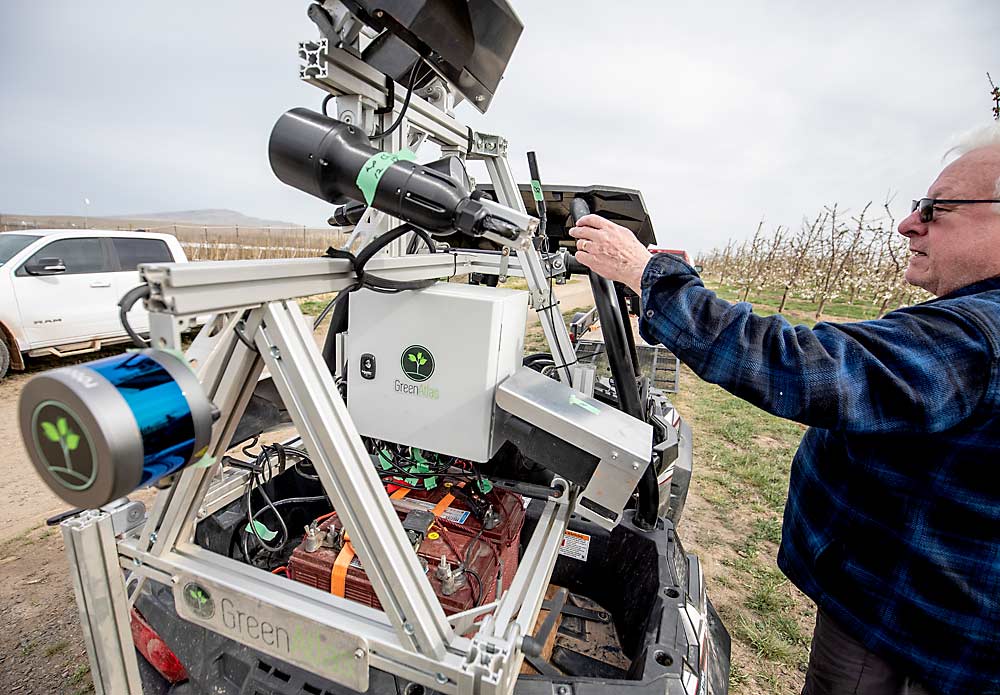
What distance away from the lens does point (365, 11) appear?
3.99 ft

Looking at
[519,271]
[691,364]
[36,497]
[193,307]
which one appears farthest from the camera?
[36,497]

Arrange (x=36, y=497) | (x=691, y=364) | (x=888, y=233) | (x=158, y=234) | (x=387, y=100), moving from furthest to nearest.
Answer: (x=888, y=233)
(x=158, y=234)
(x=36, y=497)
(x=387, y=100)
(x=691, y=364)

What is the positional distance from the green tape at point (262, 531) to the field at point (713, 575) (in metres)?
1.17

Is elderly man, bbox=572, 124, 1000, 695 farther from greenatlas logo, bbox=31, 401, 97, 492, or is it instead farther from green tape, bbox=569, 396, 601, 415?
greenatlas logo, bbox=31, 401, 97, 492

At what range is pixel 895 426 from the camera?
3.44 feet

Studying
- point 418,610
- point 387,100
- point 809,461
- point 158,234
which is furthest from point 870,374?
point 158,234

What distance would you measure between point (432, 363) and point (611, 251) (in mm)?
669

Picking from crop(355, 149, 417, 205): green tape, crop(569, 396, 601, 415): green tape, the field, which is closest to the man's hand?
crop(569, 396, 601, 415): green tape

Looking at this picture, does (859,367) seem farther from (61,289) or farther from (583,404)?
(61,289)

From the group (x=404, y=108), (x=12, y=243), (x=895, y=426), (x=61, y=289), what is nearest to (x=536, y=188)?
(x=404, y=108)

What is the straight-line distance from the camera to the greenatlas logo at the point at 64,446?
772 millimetres

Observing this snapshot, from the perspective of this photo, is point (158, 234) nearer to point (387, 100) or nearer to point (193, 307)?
point (387, 100)

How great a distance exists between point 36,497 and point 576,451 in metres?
4.61

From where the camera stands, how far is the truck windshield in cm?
590
